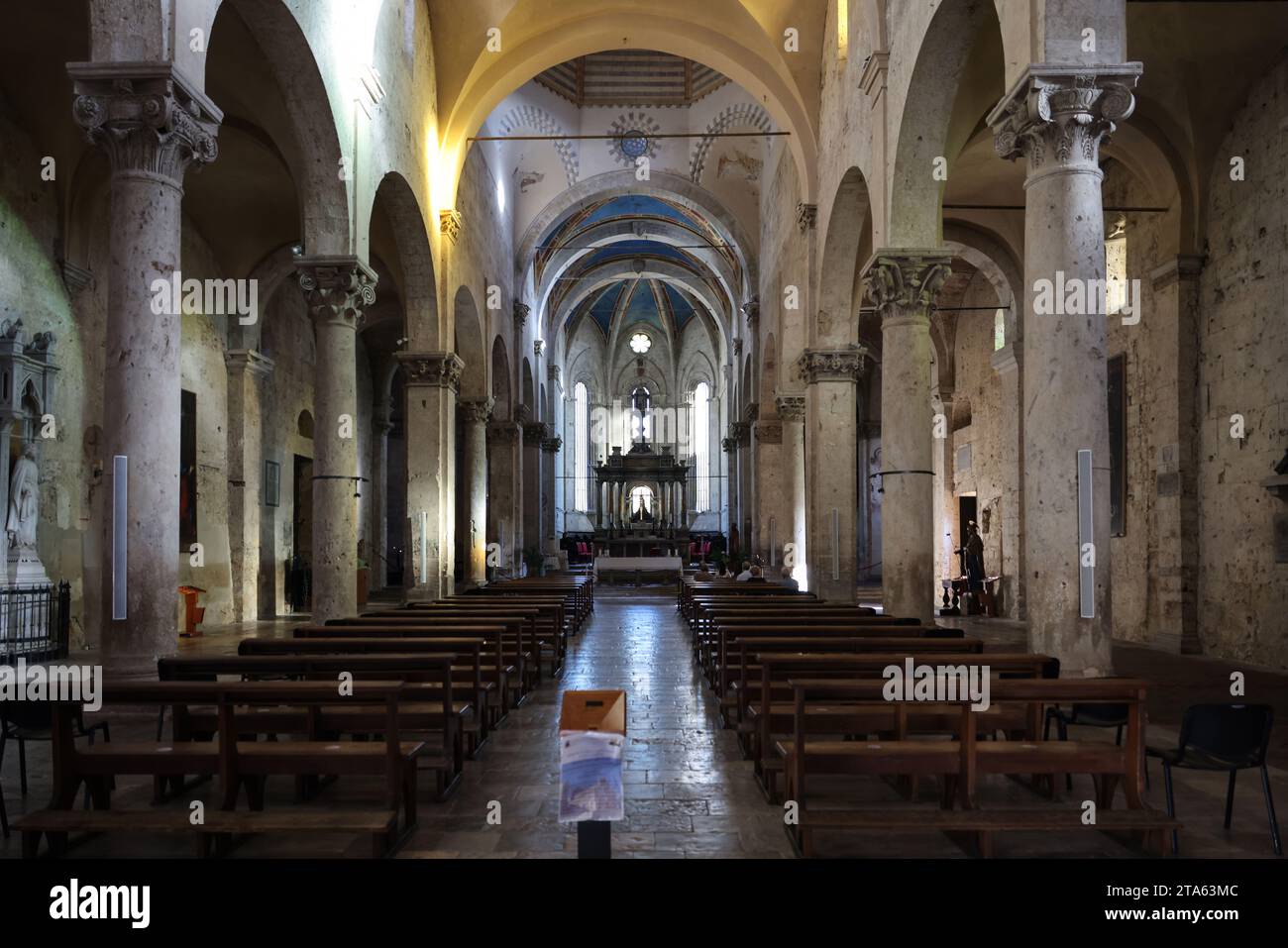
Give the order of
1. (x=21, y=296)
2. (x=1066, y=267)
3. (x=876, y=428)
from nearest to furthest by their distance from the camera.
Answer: (x=1066, y=267) → (x=21, y=296) → (x=876, y=428)

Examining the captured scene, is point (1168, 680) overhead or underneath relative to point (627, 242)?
underneath

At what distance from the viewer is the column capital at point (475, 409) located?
23.7 m

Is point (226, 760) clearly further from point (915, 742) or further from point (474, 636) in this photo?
point (474, 636)

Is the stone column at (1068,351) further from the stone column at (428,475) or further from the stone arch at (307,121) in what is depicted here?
the stone column at (428,475)

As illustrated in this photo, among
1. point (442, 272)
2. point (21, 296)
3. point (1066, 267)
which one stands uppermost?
point (442, 272)

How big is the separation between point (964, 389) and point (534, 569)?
13.3 metres

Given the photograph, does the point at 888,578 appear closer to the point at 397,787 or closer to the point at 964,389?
the point at 397,787

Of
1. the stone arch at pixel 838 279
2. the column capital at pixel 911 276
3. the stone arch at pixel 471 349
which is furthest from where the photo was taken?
the stone arch at pixel 471 349

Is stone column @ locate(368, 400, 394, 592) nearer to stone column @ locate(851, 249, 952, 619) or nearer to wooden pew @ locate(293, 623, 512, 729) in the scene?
stone column @ locate(851, 249, 952, 619)

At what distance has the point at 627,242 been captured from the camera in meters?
37.3

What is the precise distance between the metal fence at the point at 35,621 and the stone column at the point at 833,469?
433 inches

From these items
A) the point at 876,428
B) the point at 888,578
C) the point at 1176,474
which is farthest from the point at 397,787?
the point at 876,428

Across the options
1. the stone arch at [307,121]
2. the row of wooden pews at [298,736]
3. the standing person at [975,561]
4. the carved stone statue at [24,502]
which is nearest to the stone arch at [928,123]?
the stone arch at [307,121]

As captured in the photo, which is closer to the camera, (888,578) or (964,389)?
(888,578)
